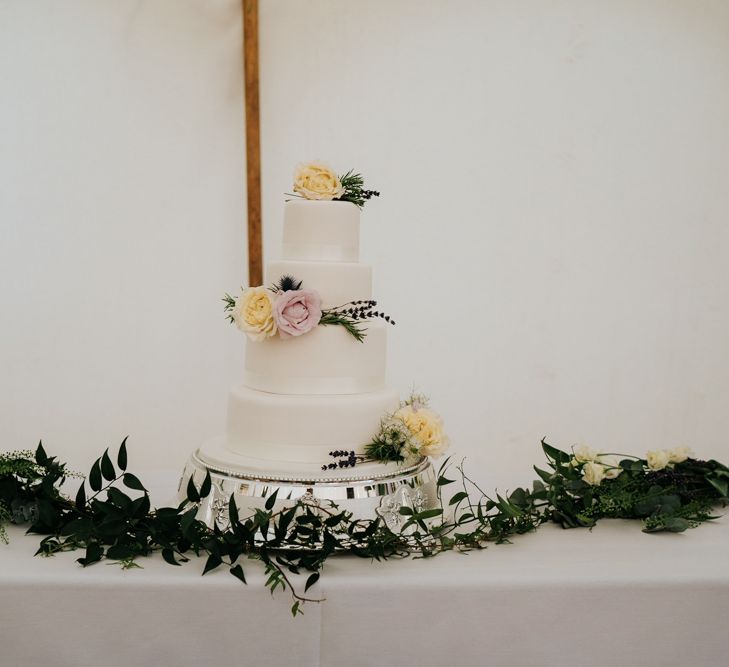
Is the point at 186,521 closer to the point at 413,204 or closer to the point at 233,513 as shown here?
the point at 233,513

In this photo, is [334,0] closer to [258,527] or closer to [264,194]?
[264,194]

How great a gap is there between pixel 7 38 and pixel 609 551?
3.51 meters

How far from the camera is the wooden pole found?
3625mm

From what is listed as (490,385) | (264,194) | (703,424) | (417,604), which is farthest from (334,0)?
(417,604)

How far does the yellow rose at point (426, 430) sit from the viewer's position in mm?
1906

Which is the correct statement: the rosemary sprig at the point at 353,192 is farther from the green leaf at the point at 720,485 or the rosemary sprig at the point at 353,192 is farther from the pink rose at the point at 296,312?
the green leaf at the point at 720,485

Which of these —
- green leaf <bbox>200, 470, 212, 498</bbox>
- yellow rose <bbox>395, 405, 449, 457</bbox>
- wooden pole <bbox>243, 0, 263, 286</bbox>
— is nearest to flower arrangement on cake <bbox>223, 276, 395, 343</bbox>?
yellow rose <bbox>395, 405, 449, 457</bbox>

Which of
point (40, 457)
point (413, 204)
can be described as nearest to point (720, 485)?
point (40, 457)

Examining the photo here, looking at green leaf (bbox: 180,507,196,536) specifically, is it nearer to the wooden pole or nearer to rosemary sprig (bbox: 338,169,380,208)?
rosemary sprig (bbox: 338,169,380,208)

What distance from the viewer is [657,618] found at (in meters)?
1.59

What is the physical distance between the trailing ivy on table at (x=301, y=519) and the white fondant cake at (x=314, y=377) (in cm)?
19

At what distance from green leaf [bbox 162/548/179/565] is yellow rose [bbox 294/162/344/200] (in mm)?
886

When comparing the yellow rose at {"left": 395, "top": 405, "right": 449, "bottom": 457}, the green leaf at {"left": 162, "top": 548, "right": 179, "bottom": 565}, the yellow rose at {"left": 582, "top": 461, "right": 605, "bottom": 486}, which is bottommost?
the green leaf at {"left": 162, "top": 548, "right": 179, "bottom": 565}

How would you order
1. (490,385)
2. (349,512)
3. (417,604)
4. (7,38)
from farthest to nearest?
(490,385) → (7,38) → (349,512) → (417,604)
